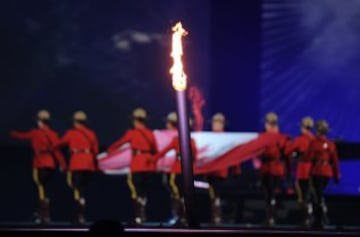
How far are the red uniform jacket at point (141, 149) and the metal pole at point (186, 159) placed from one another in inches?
202

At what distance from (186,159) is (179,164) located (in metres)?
5.18

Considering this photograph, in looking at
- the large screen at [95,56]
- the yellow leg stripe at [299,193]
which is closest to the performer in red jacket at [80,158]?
the large screen at [95,56]

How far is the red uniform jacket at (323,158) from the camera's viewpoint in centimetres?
1447

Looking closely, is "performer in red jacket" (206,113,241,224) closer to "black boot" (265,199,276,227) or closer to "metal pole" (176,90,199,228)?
"black boot" (265,199,276,227)

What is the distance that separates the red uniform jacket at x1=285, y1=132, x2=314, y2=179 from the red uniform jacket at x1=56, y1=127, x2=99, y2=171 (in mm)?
3520

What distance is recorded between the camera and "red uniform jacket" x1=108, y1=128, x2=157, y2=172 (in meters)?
14.8

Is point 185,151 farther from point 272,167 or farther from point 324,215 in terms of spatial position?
point 324,215

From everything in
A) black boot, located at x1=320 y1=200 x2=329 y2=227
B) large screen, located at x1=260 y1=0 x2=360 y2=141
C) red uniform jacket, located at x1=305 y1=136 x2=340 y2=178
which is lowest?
black boot, located at x1=320 y1=200 x2=329 y2=227

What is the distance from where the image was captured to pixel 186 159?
9.59 meters

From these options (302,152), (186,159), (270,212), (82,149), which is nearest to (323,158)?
(302,152)

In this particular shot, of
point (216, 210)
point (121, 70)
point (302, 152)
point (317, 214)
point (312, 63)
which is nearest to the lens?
point (317, 214)

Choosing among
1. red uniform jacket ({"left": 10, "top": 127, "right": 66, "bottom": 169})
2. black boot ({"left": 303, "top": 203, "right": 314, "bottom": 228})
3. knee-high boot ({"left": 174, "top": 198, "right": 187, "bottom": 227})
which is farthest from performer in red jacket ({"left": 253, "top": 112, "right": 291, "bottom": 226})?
red uniform jacket ({"left": 10, "top": 127, "right": 66, "bottom": 169})

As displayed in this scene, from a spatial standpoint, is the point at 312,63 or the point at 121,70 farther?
the point at 121,70

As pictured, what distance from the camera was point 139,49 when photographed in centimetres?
1806
